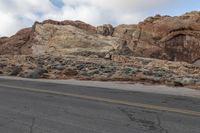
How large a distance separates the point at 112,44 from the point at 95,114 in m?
34.5

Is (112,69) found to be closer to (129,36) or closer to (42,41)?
(42,41)

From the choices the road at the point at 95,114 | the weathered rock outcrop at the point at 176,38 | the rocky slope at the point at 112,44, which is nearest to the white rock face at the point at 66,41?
the rocky slope at the point at 112,44

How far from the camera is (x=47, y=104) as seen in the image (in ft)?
33.7

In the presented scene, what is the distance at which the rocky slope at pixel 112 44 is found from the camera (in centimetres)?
3516

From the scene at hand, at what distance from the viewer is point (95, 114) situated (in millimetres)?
8727

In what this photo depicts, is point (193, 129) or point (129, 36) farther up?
point (129, 36)

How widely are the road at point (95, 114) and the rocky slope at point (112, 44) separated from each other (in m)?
18.1

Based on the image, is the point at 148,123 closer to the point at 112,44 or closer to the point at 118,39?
the point at 112,44

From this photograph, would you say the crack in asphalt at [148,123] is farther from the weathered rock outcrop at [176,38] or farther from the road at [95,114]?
the weathered rock outcrop at [176,38]

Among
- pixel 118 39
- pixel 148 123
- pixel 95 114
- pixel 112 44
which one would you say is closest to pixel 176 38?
pixel 118 39

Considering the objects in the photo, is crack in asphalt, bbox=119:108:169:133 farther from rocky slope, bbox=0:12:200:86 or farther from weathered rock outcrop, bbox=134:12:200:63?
weathered rock outcrop, bbox=134:12:200:63

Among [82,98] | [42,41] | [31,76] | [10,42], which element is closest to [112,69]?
[31,76]

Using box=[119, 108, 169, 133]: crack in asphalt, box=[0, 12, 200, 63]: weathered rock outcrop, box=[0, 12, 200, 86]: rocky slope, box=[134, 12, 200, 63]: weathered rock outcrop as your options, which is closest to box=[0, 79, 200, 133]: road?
box=[119, 108, 169, 133]: crack in asphalt

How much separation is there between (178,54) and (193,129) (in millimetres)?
43219
